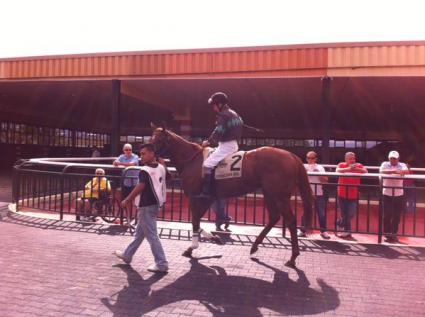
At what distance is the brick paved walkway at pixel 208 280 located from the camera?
4.17 metres

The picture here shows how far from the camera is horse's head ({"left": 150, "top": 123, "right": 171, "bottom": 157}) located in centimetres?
618

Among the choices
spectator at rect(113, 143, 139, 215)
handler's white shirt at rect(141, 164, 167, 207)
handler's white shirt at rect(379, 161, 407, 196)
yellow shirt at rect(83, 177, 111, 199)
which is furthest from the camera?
yellow shirt at rect(83, 177, 111, 199)

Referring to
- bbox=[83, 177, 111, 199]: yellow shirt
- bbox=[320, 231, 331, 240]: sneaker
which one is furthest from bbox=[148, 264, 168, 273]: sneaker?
bbox=[83, 177, 111, 199]: yellow shirt

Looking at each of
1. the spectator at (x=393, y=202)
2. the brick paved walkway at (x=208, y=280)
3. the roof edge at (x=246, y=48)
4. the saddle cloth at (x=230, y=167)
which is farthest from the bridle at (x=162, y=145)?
the roof edge at (x=246, y=48)

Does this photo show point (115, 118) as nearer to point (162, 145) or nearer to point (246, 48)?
point (246, 48)

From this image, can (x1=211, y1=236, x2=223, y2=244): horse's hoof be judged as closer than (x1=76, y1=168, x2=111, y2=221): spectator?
Yes

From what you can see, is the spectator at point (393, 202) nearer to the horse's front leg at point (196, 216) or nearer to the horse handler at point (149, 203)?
the horse's front leg at point (196, 216)

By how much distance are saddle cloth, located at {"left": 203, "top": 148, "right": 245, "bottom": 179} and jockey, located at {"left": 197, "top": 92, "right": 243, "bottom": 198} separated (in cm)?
7

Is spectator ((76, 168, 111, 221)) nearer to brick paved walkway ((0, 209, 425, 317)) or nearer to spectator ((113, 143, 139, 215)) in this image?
spectator ((113, 143, 139, 215))

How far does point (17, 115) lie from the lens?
Answer: 27375mm

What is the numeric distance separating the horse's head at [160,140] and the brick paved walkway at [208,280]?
1.66 meters

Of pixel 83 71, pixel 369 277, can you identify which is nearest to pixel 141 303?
pixel 369 277

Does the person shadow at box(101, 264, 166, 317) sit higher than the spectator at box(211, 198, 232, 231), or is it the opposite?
the spectator at box(211, 198, 232, 231)

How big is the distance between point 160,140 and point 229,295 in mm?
2711
